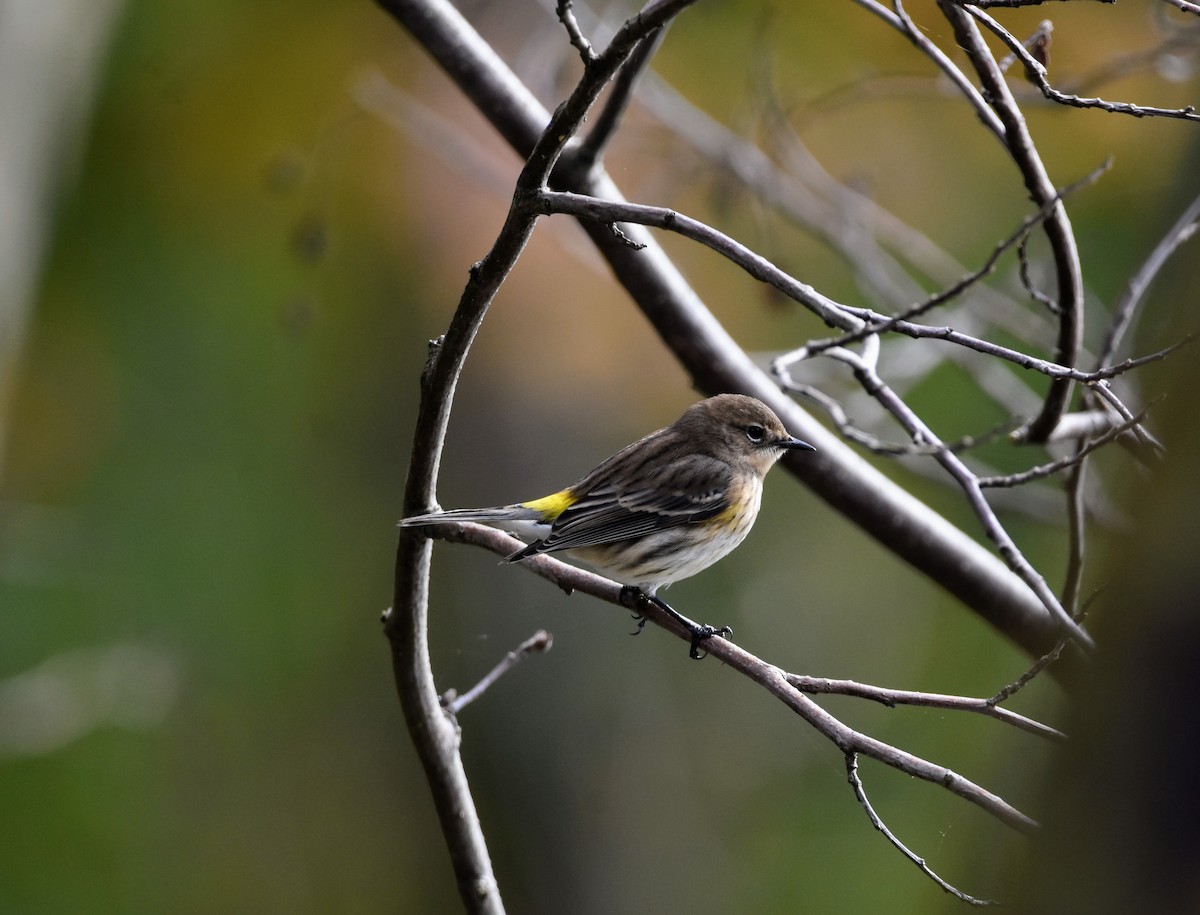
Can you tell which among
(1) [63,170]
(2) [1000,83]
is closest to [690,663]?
(1) [63,170]

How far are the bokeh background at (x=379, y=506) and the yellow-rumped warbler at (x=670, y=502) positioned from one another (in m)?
4.07

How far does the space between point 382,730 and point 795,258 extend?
621cm

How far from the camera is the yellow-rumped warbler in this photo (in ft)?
12.5

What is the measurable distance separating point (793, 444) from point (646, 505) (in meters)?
0.59

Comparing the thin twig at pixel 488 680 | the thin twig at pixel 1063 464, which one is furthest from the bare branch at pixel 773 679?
the thin twig at pixel 1063 464

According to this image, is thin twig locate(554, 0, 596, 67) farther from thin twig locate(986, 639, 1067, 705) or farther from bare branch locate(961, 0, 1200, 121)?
thin twig locate(986, 639, 1067, 705)

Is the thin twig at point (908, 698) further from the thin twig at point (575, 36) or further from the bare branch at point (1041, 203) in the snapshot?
the thin twig at point (575, 36)

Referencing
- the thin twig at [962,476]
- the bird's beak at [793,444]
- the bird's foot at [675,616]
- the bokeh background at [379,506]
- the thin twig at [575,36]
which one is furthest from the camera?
the bokeh background at [379,506]

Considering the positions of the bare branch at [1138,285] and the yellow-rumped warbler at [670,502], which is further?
the yellow-rumped warbler at [670,502]

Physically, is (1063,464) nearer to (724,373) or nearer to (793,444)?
(793,444)

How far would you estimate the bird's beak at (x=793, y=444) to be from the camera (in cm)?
A: 378

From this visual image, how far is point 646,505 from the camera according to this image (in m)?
4.03

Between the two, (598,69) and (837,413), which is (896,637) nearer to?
(837,413)

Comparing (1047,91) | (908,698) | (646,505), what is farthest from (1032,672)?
(646,505)
